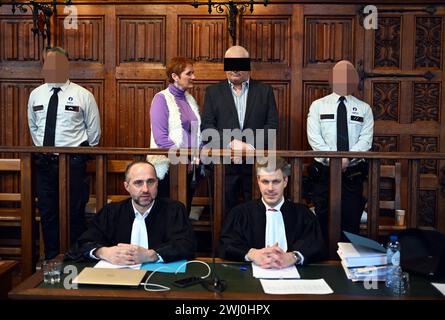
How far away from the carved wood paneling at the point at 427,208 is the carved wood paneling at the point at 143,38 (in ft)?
8.88

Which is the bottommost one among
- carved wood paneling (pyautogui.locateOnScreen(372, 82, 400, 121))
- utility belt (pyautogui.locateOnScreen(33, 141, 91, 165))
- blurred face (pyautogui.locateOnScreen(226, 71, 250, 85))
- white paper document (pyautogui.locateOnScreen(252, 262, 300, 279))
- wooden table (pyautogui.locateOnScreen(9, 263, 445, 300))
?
wooden table (pyautogui.locateOnScreen(9, 263, 445, 300))

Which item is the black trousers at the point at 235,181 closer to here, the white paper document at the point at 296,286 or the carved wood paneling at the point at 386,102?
the white paper document at the point at 296,286

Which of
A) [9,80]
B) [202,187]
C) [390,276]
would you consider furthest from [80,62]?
[390,276]

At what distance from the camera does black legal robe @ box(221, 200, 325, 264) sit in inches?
125

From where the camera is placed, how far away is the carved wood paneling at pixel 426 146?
522 centimetres

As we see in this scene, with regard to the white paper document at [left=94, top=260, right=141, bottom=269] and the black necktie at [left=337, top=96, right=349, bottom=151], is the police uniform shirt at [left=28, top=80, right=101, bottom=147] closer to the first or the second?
the white paper document at [left=94, top=260, right=141, bottom=269]

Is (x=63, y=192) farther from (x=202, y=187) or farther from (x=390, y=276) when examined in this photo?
(x=390, y=276)

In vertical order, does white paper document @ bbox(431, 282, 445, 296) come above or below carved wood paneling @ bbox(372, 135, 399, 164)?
below

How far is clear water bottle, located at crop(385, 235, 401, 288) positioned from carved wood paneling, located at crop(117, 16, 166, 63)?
10.6 feet

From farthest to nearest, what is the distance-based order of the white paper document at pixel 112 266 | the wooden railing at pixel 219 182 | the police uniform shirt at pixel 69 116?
the police uniform shirt at pixel 69 116 → the wooden railing at pixel 219 182 → the white paper document at pixel 112 266

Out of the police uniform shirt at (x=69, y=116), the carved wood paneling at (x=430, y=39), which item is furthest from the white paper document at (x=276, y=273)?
the carved wood paneling at (x=430, y=39)

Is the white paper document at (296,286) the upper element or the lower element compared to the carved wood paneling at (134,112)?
lower

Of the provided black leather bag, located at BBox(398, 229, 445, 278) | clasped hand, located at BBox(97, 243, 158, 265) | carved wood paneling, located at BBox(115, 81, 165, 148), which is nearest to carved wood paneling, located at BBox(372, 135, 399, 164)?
carved wood paneling, located at BBox(115, 81, 165, 148)
